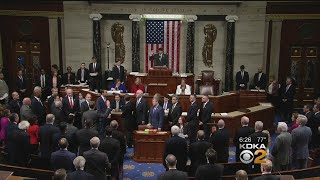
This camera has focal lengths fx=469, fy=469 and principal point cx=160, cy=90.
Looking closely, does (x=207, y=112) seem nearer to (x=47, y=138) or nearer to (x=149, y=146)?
(x=149, y=146)

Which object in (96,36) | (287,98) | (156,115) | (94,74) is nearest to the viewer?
(156,115)

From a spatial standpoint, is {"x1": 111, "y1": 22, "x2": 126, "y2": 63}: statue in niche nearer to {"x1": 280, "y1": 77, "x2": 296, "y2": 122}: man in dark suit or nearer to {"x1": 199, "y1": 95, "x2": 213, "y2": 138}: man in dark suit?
{"x1": 280, "y1": 77, "x2": 296, "y2": 122}: man in dark suit

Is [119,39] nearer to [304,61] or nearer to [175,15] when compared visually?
[175,15]

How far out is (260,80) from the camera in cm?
1672

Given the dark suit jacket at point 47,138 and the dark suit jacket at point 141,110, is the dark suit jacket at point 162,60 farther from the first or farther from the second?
the dark suit jacket at point 47,138

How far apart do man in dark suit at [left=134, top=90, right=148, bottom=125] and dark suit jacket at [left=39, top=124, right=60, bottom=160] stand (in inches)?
140

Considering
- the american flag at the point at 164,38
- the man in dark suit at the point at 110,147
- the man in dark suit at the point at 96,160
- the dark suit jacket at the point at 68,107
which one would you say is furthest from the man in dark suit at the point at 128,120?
the american flag at the point at 164,38

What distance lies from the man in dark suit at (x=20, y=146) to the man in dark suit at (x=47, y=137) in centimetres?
38

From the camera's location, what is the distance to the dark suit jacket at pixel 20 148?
9.39m

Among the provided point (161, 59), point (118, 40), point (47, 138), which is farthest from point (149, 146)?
point (118, 40)

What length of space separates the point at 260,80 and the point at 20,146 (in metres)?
9.79

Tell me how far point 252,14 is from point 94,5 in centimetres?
590

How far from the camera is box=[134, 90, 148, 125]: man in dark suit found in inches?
511

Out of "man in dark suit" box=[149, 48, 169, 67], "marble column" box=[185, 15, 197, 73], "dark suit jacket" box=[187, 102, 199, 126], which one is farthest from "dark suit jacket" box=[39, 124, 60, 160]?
"marble column" box=[185, 15, 197, 73]
